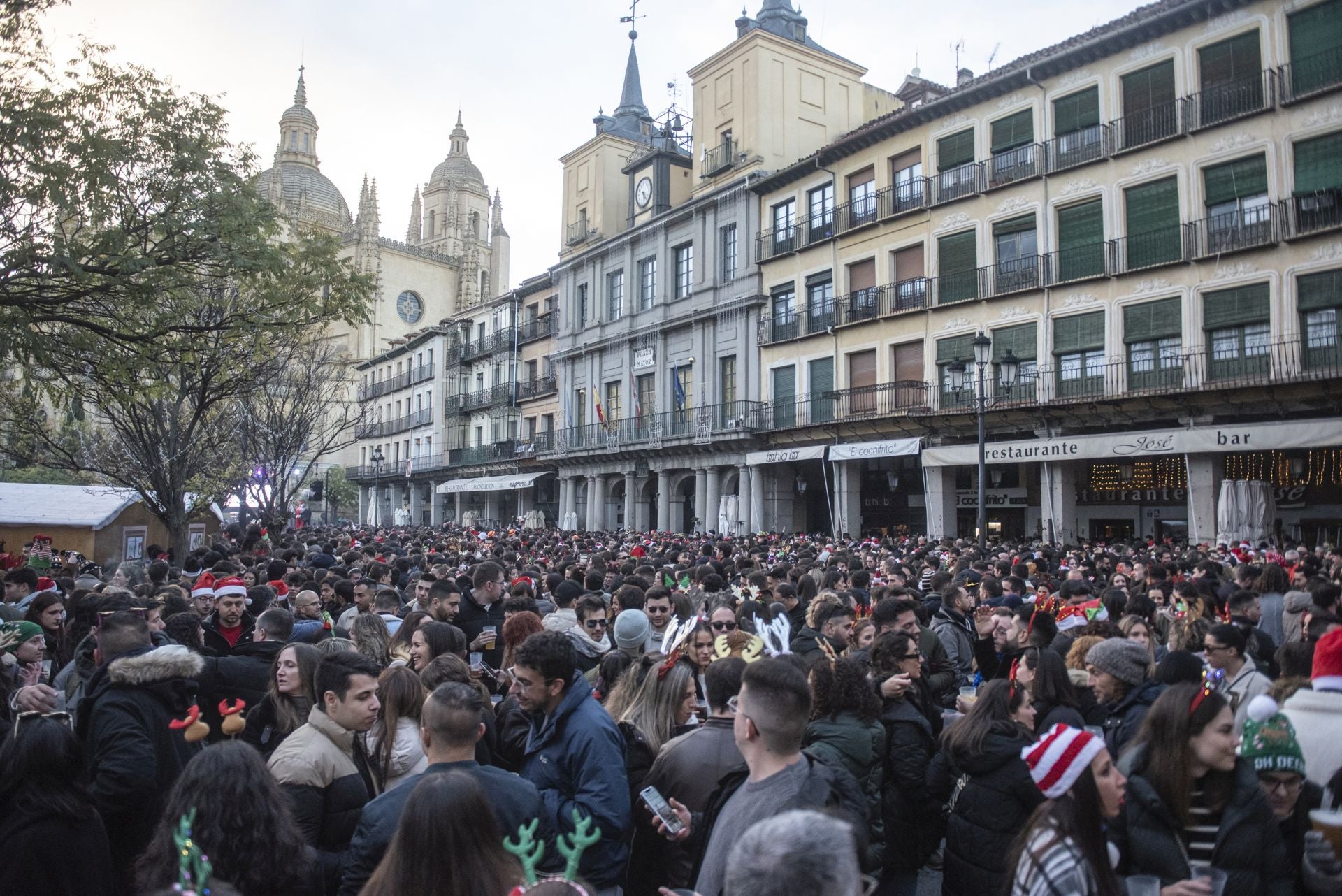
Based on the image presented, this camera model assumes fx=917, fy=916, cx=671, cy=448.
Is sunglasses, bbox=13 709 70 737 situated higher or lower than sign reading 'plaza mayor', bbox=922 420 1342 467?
lower

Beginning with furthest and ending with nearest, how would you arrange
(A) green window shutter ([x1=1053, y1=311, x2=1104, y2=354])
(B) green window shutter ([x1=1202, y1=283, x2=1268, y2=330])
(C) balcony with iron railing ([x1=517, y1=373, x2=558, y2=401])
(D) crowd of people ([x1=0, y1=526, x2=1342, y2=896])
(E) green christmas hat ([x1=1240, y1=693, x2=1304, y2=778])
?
1. (C) balcony with iron railing ([x1=517, y1=373, x2=558, y2=401])
2. (A) green window shutter ([x1=1053, y1=311, x2=1104, y2=354])
3. (B) green window shutter ([x1=1202, y1=283, x2=1268, y2=330])
4. (E) green christmas hat ([x1=1240, y1=693, x2=1304, y2=778])
5. (D) crowd of people ([x1=0, y1=526, x2=1342, y2=896])

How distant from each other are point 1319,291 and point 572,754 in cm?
2155

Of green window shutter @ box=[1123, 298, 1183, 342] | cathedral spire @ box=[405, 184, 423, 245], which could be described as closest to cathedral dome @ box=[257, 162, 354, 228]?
cathedral spire @ box=[405, 184, 423, 245]

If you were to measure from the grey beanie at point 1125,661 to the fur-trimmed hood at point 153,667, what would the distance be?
4.71 metres

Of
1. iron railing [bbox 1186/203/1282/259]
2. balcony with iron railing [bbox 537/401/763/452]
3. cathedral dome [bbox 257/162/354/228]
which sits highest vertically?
cathedral dome [bbox 257/162/354/228]

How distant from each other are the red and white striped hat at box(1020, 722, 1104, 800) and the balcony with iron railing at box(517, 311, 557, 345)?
44357 mm

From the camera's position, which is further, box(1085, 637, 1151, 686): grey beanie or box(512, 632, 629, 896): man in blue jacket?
box(1085, 637, 1151, 686): grey beanie

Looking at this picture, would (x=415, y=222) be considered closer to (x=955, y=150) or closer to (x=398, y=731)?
(x=955, y=150)

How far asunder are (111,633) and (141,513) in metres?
24.2

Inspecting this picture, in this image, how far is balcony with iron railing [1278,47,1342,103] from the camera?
63.0 ft

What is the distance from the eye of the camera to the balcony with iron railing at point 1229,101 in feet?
65.9

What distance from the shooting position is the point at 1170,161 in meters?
21.8

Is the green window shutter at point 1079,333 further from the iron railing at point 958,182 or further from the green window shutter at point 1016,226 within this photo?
the iron railing at point 958,182

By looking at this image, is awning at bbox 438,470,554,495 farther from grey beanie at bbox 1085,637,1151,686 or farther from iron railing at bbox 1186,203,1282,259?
grey beanie at bbox 1085,637,1151,686
